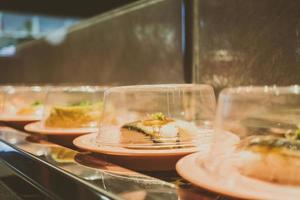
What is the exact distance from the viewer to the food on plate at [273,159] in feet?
2.31

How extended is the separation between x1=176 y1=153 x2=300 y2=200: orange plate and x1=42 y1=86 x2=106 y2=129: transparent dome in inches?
33.2

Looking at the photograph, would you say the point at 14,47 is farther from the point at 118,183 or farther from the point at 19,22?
the point at 118,183

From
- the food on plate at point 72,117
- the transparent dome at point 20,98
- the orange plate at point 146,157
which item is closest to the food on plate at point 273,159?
the orange plate at point 146,157

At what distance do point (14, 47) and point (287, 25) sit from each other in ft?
14.8

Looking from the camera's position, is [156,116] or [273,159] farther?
[156,116]

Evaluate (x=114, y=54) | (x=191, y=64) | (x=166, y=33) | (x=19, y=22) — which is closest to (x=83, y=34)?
(x=114, y=54)

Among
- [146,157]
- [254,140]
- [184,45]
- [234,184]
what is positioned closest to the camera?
[234,184]

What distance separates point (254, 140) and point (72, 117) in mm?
953

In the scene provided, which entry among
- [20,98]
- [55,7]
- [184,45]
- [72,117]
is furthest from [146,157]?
[55,7]

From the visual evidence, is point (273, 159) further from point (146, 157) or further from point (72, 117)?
point (72, 117)

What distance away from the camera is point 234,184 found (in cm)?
69

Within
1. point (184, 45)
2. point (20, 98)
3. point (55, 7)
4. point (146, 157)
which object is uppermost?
point (55, 7)

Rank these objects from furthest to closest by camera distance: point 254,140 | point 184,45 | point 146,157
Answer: point 184,45 < point 146,157 < point 254,140

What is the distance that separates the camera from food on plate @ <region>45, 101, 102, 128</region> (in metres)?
1.60
